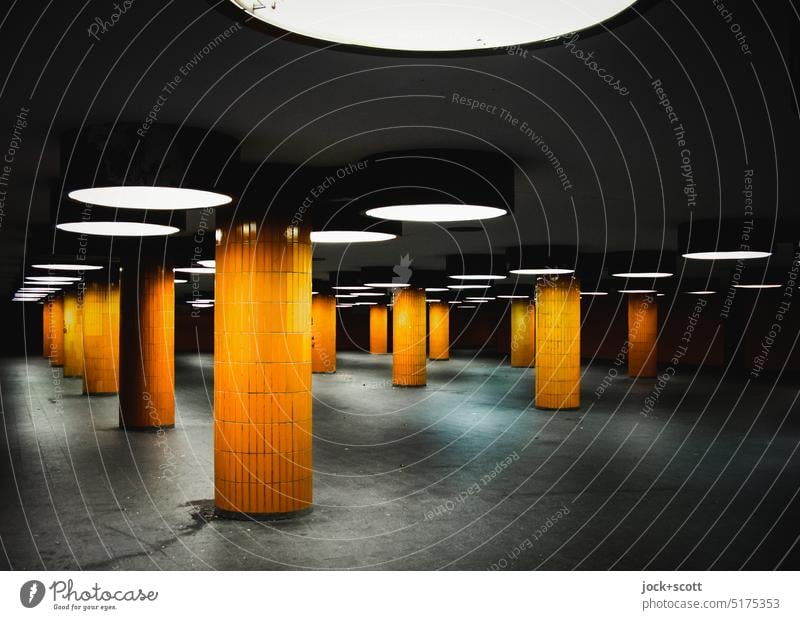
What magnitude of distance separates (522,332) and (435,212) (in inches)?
1361

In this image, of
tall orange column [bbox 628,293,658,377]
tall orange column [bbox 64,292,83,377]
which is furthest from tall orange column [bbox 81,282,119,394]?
tall orange column [bbox 628,293,658,377]

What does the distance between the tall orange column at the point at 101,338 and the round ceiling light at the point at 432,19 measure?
21.9 metres

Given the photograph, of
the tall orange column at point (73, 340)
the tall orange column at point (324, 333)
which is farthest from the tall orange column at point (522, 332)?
the tall orange column at point (73, 340)

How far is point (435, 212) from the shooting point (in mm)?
9461

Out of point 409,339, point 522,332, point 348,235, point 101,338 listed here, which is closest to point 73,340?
point 101,338

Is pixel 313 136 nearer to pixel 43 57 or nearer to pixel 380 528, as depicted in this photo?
pixel 43 57

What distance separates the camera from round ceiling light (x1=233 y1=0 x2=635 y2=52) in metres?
4.64

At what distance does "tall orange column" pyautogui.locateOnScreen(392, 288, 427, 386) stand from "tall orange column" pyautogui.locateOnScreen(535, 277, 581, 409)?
7.69 metres

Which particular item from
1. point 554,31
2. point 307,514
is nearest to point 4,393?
point 307,514

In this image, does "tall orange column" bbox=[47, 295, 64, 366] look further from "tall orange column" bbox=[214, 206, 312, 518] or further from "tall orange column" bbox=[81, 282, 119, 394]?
"tall orange column" bbox=[214, 206, 312, 518]

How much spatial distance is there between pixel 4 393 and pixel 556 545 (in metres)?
25.4

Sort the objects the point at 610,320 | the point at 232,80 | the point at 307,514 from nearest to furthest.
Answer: the point at 232,80 < the point at 307,514 < the point at 610,320

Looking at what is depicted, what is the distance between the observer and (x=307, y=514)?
9969 mm

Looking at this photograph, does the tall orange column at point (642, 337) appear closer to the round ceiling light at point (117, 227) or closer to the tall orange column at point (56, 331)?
the round ceiling light at point (117, 227)
